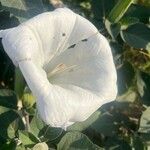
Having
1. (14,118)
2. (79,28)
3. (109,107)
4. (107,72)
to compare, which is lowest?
(109,107)

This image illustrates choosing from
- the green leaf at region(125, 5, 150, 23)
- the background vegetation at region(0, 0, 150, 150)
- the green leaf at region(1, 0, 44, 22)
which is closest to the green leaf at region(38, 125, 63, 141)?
the background vegetation at region(0, 0, 150, 150)

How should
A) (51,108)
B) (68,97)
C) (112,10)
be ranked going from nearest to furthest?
1. (51,108)
2. (68,97)
3. (112,10)

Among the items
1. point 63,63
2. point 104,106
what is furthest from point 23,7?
point 104,106

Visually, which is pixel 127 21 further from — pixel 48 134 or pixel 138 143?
pixel 48 134

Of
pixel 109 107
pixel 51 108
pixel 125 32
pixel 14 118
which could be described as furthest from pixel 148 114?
pixel 51 108

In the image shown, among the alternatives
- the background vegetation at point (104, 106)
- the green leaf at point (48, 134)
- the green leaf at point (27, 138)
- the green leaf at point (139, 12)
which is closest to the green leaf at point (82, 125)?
the background vegetation at point (104, 106)

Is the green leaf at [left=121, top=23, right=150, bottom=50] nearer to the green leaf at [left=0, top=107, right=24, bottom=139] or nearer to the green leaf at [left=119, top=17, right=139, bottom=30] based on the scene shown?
the green leaf at [left=119, top=17, right=139, bottom=30]

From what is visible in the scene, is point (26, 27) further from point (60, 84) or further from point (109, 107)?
point (109, 107)

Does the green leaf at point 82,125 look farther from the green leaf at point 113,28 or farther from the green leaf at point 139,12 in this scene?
the green leaf at point 139,12
